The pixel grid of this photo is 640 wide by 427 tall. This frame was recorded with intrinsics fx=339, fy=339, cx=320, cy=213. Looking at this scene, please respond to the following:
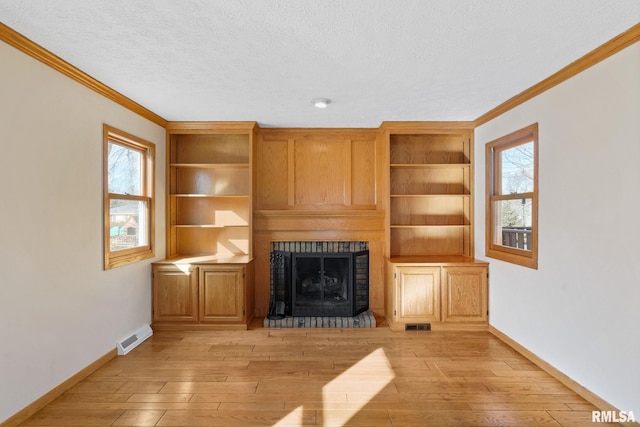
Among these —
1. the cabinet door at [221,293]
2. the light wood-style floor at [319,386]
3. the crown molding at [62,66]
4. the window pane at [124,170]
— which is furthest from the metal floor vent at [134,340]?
the crown molding at [62,66]

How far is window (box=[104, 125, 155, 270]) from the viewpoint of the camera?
3.09 metres

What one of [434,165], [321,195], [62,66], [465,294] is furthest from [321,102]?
[465,294]

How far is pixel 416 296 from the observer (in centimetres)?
383

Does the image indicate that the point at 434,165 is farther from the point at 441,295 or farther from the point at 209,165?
the point at 209,165

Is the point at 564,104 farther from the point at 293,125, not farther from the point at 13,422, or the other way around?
the point at 13,422

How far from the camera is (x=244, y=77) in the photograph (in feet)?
8.92

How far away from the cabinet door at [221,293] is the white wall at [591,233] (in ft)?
9.53

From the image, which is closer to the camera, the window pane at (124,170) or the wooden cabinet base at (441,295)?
the window pane at (124,170)

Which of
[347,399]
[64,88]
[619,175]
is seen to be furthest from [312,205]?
[619,175]

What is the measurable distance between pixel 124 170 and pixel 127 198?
304mm

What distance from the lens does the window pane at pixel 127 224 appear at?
3234mm

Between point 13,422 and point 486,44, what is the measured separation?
3820 millimetres

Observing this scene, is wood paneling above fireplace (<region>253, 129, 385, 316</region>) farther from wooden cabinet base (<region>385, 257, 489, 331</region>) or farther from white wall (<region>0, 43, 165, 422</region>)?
white wall (<region>0, 43, 165, 422</region>)

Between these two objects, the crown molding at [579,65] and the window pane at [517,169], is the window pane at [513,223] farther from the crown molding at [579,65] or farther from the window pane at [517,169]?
the crown molding at [579,65]
